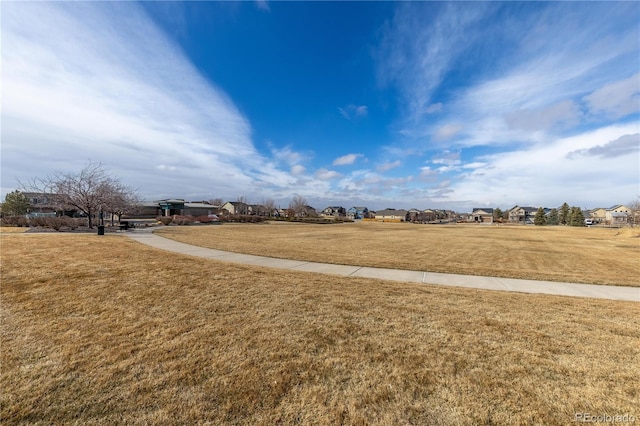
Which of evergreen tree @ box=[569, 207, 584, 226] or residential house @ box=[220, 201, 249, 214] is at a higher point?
residential house @ box=[220, 201, 249, 214]

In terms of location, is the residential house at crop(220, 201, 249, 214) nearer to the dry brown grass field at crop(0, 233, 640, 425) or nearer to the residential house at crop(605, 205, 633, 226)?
the dry brown grass field at crop(0, 233, 640, 425)

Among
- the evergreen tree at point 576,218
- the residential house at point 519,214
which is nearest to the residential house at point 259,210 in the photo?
the evergreen tree at point 576,218

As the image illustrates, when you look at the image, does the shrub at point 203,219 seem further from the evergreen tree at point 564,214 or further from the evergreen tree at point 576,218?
the evergreen tree at point 564,214

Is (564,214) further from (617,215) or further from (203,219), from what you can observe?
(203,219)

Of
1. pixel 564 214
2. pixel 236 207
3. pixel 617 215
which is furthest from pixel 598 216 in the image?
pixel 236 207

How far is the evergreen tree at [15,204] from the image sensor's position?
40875 millimetres

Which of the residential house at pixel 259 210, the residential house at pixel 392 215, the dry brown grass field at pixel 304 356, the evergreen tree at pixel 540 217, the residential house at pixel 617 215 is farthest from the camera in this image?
the residential house at pixel 392 215

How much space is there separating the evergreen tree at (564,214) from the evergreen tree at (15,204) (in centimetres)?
12539

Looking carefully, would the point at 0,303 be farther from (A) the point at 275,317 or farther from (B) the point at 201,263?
(A) the point at 275,317

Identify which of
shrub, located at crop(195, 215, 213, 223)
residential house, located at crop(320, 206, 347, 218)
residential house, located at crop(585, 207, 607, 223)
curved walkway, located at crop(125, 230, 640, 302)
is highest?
residential house, located at crop(320, 206, 347, 218)

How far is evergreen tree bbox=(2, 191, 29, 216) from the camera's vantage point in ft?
134

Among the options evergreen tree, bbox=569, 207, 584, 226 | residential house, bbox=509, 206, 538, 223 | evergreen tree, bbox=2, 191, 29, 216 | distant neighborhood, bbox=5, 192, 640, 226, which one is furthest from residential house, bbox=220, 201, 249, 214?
residential house, bbox=509, 206, 538, 223

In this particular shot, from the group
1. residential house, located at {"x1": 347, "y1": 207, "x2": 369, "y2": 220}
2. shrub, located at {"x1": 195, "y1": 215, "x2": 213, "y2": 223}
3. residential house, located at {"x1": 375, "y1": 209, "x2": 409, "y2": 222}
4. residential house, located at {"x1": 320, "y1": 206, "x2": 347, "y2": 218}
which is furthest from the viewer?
residential house, located at {"x1": 347, "y1": 207, "x2": 369, "y2": 220}

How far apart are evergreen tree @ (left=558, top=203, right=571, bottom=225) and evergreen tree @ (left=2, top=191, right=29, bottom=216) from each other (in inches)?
4937
